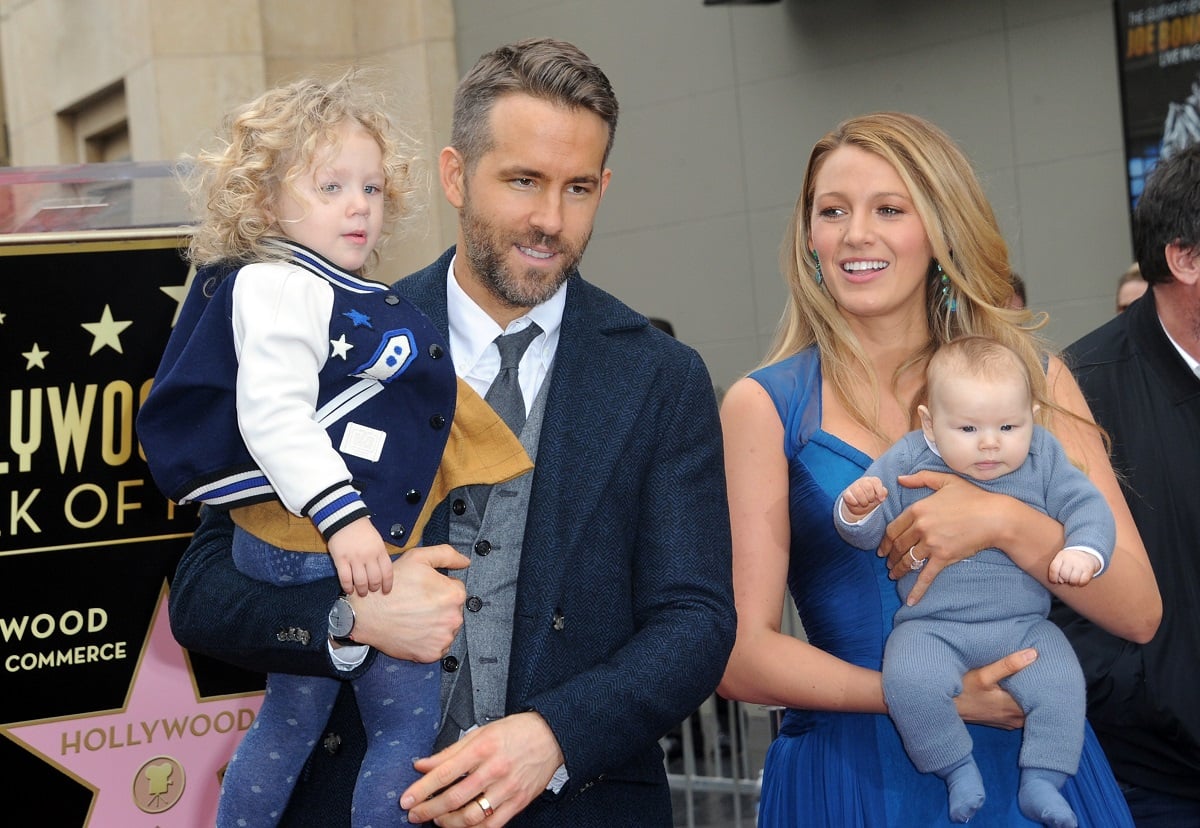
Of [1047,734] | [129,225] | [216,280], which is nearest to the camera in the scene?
[216,280]

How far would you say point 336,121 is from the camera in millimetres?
2992

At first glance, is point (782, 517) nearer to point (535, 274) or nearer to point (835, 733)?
point (835, 733)

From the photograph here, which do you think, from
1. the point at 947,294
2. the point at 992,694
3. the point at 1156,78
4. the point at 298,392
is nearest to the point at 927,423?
the point at 947,294

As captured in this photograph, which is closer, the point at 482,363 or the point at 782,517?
the point at 482,363

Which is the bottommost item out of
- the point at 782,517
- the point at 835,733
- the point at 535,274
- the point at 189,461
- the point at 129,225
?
the point at 835,733

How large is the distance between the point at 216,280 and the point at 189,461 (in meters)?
0.37

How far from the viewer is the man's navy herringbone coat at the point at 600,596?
110 inches

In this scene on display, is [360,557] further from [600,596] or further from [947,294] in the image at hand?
[947,294]

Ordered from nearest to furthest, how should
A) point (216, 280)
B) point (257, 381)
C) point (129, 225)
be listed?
point (257, 381), point (216, 280), point (129, 225)

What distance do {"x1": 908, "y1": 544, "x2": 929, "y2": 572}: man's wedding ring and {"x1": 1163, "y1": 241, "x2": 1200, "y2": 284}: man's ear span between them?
4.72 feet

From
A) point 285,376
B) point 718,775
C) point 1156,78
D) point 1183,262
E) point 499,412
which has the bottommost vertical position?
point 718,775

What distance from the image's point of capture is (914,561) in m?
3.21

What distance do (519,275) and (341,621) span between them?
80 centimetres

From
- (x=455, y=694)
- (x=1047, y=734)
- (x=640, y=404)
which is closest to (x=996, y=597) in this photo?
(x=1047, y=734)
